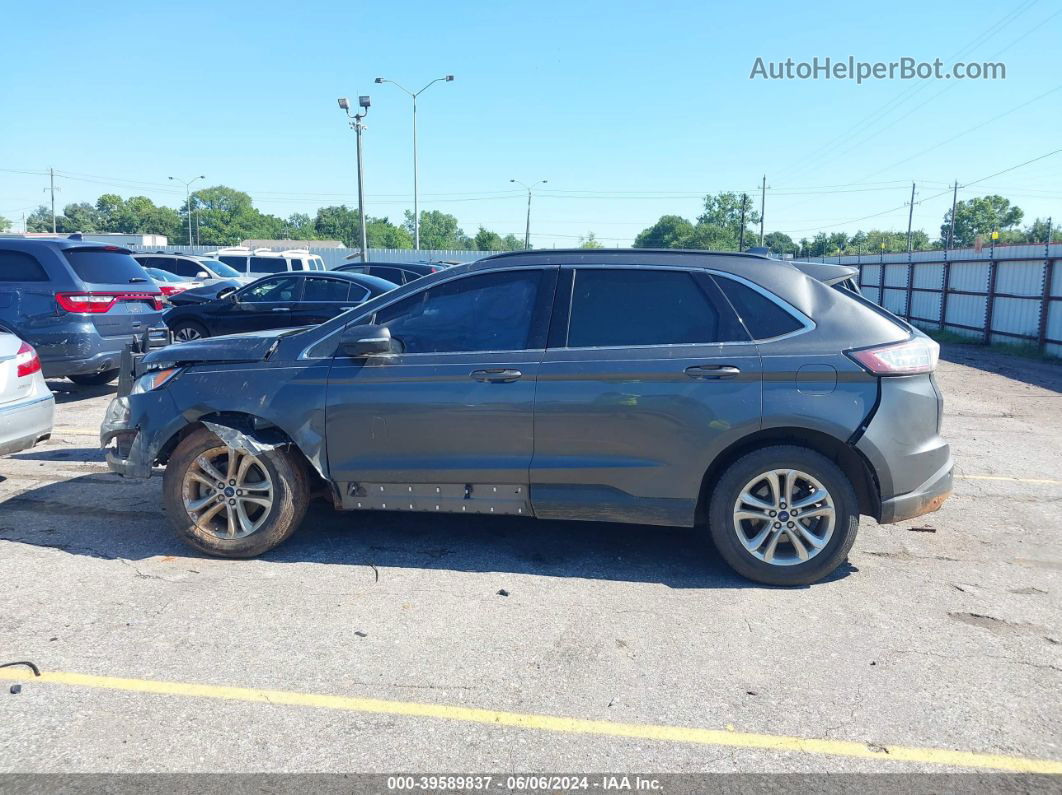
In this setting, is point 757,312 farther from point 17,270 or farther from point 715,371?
point 17,270

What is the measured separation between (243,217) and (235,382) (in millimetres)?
149917

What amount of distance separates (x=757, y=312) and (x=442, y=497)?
6.95 feet

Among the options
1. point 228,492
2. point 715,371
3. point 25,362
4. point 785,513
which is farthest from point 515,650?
point 25,362

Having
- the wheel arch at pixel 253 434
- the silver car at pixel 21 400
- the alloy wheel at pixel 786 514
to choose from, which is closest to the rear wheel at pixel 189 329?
the silver car at pixel 21 400

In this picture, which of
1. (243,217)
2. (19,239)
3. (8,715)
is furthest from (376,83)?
(243,217)

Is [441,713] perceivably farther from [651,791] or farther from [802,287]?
[802,287]

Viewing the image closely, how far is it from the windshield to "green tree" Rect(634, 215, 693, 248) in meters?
99.0

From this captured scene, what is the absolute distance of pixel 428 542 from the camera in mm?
5328

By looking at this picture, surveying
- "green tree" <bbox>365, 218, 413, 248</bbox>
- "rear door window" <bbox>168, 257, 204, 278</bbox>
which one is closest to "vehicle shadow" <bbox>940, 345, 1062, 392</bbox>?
"rear door window" <bbox>168, 257, 204, 278</bbox>

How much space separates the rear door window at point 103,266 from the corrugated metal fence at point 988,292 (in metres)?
17.3

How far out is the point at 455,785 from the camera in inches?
114

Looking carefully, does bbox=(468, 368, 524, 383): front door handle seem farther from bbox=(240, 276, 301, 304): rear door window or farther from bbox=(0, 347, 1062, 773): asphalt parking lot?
bbox=(240, 276, 301, 304): rear door window

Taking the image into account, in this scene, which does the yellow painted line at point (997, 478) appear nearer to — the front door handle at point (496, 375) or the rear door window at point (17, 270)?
the front door handle at point (496, 375)

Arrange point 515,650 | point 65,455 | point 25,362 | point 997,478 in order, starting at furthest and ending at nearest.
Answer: point 65,455 < point 997,478 < point 25,362 < point 515,650
